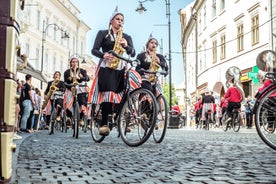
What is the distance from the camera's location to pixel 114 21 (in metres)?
6.74

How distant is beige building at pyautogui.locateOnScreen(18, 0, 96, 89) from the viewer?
128ft

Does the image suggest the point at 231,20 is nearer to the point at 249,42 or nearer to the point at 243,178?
the point at 249,42

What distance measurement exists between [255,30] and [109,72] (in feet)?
59.4

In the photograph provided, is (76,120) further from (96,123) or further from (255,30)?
(255,30)

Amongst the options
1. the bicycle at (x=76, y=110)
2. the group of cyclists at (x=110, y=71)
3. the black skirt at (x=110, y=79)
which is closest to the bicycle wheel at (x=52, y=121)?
the bicycle at (x=76, y=110)

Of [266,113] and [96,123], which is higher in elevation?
[266,113]

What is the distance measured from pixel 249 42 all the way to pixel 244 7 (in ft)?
7.72

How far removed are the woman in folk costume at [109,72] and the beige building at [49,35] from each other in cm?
2426

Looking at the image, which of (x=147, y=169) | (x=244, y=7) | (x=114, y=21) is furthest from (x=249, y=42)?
(x=147, y=169)

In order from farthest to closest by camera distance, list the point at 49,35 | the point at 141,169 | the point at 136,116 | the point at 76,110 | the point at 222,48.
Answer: the point at 49,35
the point at 222,48
the point at 76,110
the point at 136,116
the point at 141,169

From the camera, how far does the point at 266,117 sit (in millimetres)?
5441

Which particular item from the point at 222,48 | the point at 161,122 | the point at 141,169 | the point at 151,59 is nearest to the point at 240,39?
the point at 222,48

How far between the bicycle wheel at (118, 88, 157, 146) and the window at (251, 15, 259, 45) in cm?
1763

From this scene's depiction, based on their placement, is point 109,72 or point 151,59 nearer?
point 109,72
